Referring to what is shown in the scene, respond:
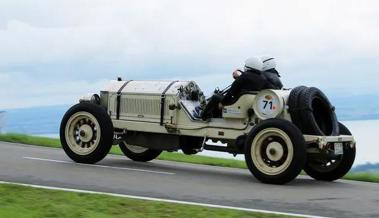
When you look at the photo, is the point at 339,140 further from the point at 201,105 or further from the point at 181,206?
the point at 181,206

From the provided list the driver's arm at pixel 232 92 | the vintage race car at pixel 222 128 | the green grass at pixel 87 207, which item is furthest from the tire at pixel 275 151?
the green grass at pixel 87 207

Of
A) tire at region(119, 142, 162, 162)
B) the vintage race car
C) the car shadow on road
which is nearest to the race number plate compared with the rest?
the vintage race car

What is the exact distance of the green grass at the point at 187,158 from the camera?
14.4 m

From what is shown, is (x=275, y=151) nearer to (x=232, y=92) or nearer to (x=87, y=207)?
(x=232, y=92)

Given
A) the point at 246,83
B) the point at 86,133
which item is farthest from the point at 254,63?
the point at 86,133

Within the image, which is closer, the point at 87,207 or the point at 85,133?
the point at 87,207

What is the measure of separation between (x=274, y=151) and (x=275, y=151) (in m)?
0.02

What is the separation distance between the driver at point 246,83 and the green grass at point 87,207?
13.4ft

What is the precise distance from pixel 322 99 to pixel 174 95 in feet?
8.86

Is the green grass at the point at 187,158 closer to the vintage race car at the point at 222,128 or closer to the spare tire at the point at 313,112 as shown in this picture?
the vintage race car at the point at 222,128

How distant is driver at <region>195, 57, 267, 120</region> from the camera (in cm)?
1221

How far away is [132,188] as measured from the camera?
1020 cm

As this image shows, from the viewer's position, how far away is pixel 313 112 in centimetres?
1223

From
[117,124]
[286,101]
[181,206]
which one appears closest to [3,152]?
[117,124]
